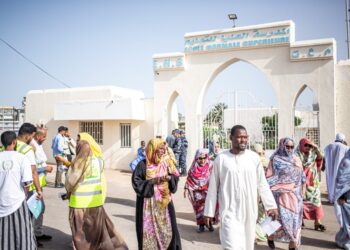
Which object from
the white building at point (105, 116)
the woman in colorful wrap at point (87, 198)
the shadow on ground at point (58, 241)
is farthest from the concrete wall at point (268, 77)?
the woman in colorful wrap at point (87, 198)

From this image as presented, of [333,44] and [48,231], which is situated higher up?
[333,44]

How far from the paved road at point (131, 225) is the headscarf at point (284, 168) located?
1.02m

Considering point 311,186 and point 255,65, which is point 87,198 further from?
point 255,65

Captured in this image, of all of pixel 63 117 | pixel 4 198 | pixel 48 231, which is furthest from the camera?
pixel 63 117

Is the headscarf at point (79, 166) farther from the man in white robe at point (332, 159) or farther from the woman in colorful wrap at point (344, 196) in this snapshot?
the man in white robe at point (332, 159)

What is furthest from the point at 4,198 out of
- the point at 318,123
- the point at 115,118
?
the point at 115,118

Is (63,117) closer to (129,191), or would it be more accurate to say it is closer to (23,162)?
(129,191)

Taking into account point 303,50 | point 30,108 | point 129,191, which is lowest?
point 129,191

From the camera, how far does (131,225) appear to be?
6660 millimetres

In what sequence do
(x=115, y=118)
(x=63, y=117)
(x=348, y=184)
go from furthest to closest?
(x=63, y=117) < (x=115, y=118) < (x=348, y=184)

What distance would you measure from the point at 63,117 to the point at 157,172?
1207cm

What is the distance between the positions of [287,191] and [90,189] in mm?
2826

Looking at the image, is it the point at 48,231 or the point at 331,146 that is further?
the point at 331,146

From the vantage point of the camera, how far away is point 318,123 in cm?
1109
